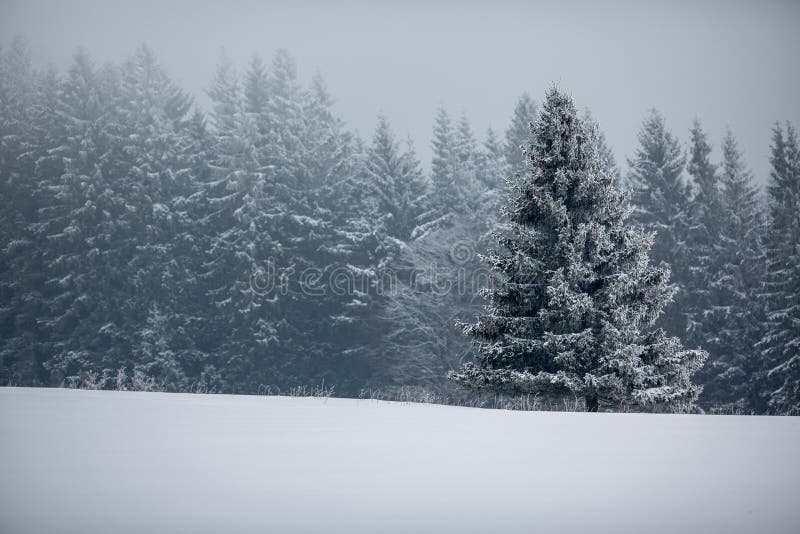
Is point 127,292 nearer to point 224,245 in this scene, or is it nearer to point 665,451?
point 224,245

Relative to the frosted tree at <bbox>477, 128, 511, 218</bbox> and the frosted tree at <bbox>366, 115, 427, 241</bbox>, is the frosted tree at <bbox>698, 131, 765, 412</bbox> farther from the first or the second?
the frosted tree at <bbox>366, 115, 427, 241</bbox>

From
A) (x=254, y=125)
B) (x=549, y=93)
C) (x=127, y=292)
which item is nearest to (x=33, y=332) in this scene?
(x=127, y=292)

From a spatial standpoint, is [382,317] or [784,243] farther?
[382,317]

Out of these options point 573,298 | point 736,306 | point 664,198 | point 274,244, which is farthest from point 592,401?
point 664,198

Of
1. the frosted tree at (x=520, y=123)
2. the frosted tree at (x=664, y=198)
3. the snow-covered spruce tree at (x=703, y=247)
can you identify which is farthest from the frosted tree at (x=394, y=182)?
the snow-covered spruce tree at (x=703, y=247)

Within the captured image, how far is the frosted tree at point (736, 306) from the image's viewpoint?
1441 inches

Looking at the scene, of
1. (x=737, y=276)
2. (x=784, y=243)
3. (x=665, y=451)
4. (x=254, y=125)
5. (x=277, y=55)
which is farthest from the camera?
(x=277, y=55)

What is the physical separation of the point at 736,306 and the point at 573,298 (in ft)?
79.0

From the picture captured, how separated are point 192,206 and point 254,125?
244 inches

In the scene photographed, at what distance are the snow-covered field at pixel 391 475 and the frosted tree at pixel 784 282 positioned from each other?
95.1 ft

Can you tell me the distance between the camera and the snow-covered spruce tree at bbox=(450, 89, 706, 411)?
55.6ft

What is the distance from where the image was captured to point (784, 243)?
35.7 meters

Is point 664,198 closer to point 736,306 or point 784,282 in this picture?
point 736,306

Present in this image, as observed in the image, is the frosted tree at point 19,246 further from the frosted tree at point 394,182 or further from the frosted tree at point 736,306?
the frosted tree at point 736,306
